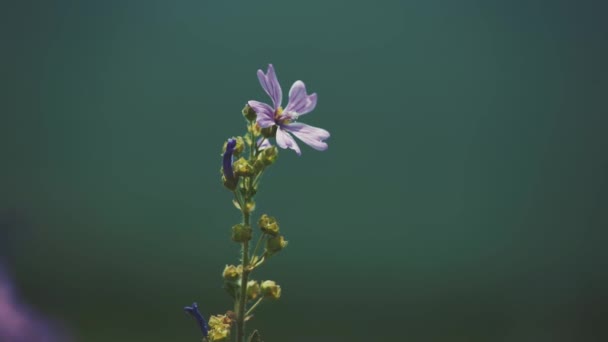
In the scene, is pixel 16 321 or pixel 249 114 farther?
pixel 249 114

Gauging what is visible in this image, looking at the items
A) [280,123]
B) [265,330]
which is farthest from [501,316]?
[280,123]

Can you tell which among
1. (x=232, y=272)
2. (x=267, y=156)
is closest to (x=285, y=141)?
(x=267, y=156)

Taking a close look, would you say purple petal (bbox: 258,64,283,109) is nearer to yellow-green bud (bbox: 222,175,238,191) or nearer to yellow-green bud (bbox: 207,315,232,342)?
yellow-green bud (bbox: 222,175,238,191)

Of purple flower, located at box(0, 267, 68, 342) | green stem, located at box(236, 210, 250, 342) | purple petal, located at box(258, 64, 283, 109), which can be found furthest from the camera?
purple petal, located at box(258, 64, 283, 109)

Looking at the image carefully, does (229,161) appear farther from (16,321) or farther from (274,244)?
(16,321)

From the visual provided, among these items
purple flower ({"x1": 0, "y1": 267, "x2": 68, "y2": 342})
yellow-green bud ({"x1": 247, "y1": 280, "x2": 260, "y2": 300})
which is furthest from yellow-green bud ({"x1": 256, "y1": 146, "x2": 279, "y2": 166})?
purple flower ({"x1": 0, "y1": 267, "x2": 68, "y2": 342})

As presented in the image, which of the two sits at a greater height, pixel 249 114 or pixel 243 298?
pixel 249 114

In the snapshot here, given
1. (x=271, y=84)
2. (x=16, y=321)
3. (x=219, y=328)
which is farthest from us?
(x=271, y=84)
